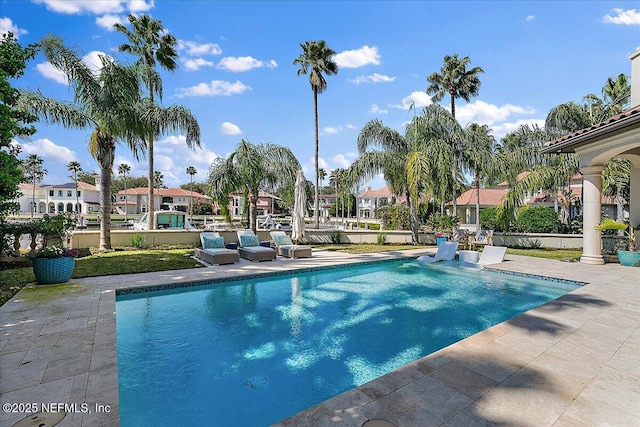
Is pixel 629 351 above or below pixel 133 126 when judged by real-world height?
below

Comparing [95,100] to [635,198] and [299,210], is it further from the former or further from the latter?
[635,198]

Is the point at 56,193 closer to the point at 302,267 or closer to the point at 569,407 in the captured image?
the point at 302,267

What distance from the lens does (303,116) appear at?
2448cm

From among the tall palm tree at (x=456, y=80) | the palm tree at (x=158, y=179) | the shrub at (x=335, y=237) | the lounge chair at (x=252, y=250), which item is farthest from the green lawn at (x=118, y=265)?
the palm tree at (x=158, y=179)

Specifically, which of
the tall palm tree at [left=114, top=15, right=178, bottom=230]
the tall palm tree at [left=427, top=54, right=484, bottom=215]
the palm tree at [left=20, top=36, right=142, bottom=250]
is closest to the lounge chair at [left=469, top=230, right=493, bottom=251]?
the tall palm tree at [left=427, top=54, right=484, bottom=215]

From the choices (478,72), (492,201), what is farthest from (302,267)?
(492,201)

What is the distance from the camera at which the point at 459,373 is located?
11.5 ft

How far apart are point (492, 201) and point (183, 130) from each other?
114ft

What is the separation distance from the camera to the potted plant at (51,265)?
7590mm

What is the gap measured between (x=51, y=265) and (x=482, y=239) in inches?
700

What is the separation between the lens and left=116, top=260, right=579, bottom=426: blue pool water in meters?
3.78

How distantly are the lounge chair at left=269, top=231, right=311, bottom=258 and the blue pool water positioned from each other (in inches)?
103

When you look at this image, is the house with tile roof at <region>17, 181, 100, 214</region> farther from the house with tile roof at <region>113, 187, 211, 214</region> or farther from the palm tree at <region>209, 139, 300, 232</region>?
the palm tree at <region>209, 139, 300, 232</region>

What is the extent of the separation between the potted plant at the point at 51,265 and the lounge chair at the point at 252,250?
5.56 metres
